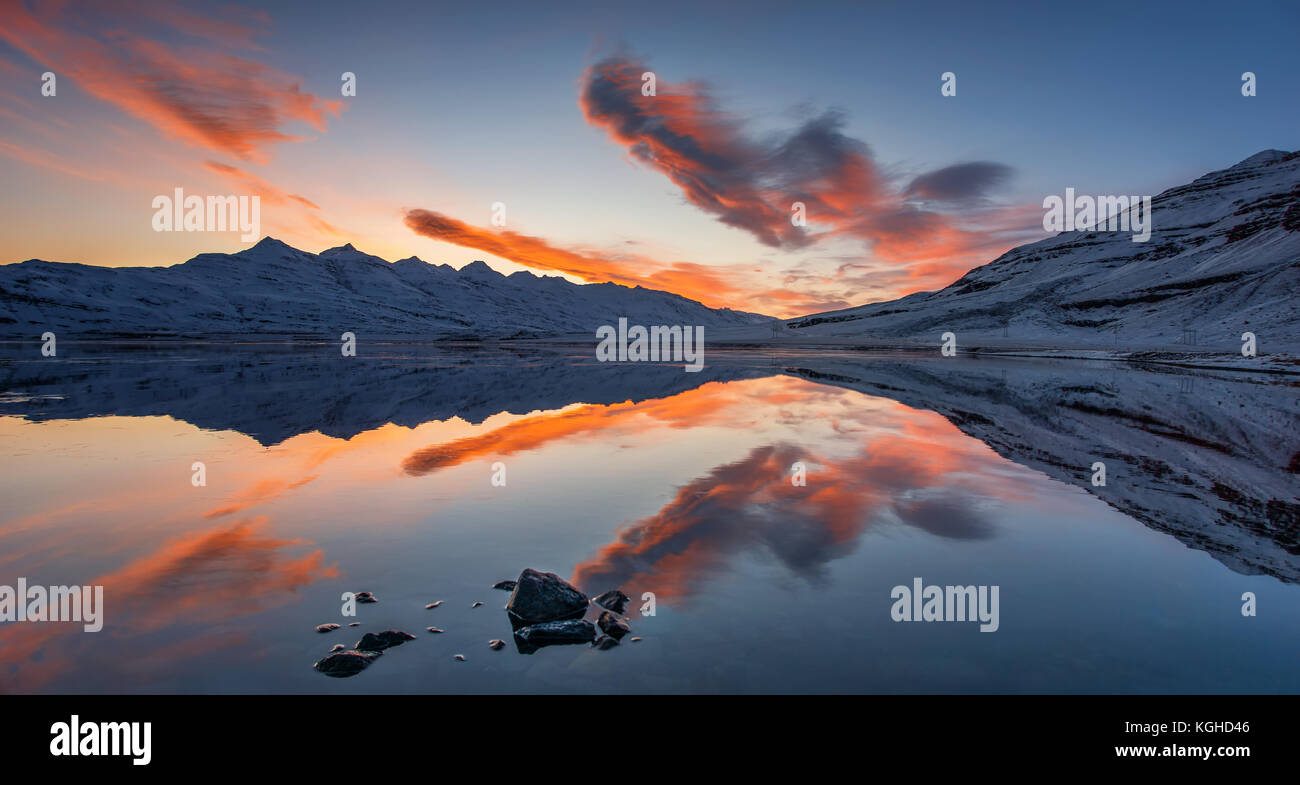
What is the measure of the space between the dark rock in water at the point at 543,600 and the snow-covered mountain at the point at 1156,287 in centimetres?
7079

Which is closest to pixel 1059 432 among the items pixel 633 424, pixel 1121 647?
pixel 633 424

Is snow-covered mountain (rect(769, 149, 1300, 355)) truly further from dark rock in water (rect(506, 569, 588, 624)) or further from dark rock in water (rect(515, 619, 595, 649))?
dark rock in water (rect(515, 619, 595, 649))

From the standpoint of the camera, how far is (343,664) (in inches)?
191

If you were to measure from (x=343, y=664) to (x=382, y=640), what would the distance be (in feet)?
1.37

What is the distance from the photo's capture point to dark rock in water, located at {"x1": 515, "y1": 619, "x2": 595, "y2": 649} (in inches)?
209

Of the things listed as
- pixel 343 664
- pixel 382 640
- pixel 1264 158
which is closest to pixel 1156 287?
pixel 1264 158

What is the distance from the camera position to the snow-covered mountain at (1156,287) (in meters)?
73.8

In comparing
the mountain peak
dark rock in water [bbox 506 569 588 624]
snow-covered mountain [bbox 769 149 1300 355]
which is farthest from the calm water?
the mountain peak

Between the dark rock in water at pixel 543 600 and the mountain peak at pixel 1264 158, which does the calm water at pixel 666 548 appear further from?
the mountain peak at pixel 1264 158

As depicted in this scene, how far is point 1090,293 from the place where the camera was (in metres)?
118

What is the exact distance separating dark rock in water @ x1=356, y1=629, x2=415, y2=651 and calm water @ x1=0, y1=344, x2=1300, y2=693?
0.17 metres

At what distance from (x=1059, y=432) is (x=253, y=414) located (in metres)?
25.8

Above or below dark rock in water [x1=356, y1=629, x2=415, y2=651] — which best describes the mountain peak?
above
